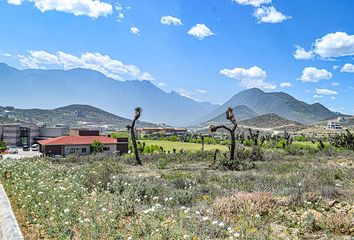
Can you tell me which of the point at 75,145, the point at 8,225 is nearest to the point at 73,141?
the point at 75,145

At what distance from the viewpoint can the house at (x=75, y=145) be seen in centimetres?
5741

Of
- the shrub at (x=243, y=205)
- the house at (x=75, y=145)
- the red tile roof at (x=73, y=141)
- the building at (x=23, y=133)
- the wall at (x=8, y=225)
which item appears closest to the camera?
the wall at (x=8, y=225)

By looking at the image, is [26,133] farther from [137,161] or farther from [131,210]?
[131,210]

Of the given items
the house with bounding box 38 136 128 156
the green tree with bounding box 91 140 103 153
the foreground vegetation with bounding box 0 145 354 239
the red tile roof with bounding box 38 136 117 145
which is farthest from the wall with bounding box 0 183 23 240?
the red tile roof with bounding box 38 136 117 145

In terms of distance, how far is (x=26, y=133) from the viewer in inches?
3989

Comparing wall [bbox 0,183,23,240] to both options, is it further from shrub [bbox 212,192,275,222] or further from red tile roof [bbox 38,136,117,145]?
red tile roof [bbox 38,136,117,145]

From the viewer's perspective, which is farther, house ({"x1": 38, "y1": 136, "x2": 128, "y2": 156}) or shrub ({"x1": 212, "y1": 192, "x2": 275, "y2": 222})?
house ({"x1": 38, "y1": 136, "x2": 128, "y2": 156})

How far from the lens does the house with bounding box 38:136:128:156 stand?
188 ft

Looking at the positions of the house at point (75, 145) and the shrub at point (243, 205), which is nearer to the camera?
the shrub at point (243, 205)

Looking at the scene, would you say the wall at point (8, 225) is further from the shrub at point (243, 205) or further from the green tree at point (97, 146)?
the green tree at point (97, 146)

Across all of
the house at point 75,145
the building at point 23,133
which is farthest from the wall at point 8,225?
the building at point 23,133

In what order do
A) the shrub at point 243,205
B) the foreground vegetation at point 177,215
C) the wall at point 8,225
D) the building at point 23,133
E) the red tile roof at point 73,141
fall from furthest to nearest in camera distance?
the building at point 23,133 < the red tile roof at point 73,141 < the shrub at point 243,205 < the wall at point 8,225 < the foreground vegetation at point 177,215

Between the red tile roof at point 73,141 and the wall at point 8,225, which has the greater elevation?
the red tile roof at point 73,141

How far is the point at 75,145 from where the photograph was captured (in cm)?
5959
